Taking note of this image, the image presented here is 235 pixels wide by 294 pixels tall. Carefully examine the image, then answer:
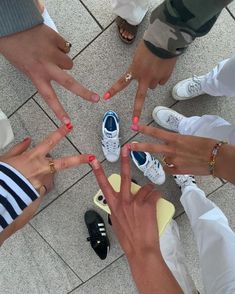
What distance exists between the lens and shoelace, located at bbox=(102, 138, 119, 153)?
156 cm

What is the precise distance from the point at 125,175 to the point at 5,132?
0.57m

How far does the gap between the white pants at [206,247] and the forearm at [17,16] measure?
87 cm

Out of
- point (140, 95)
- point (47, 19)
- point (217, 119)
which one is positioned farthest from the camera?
point (47, 19)

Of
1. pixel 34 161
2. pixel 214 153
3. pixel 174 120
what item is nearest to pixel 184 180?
pixel 174 120

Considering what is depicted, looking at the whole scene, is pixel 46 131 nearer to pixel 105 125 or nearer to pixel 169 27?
pixel 105 125

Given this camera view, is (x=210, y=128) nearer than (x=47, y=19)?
Yes

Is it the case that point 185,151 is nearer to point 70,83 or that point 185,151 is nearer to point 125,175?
point 125,175

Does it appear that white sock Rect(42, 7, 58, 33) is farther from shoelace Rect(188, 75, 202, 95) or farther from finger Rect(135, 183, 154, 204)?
finger Rect(135, 183, 154, 204)

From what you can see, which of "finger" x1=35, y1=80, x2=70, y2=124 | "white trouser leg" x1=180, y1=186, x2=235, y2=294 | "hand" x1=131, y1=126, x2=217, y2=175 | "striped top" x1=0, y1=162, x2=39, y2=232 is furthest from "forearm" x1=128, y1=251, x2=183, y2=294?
"finger" x1=35, y1=80, x2=70, y2=124

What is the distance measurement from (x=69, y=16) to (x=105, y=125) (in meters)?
0.50

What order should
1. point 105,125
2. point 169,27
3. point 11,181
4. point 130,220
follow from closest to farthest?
point 169,27 → point 11,181 → point 130,220 → point 105,125

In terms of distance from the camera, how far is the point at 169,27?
82cm

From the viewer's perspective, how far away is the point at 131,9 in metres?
1.40

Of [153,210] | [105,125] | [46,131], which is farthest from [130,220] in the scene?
[46,131]
